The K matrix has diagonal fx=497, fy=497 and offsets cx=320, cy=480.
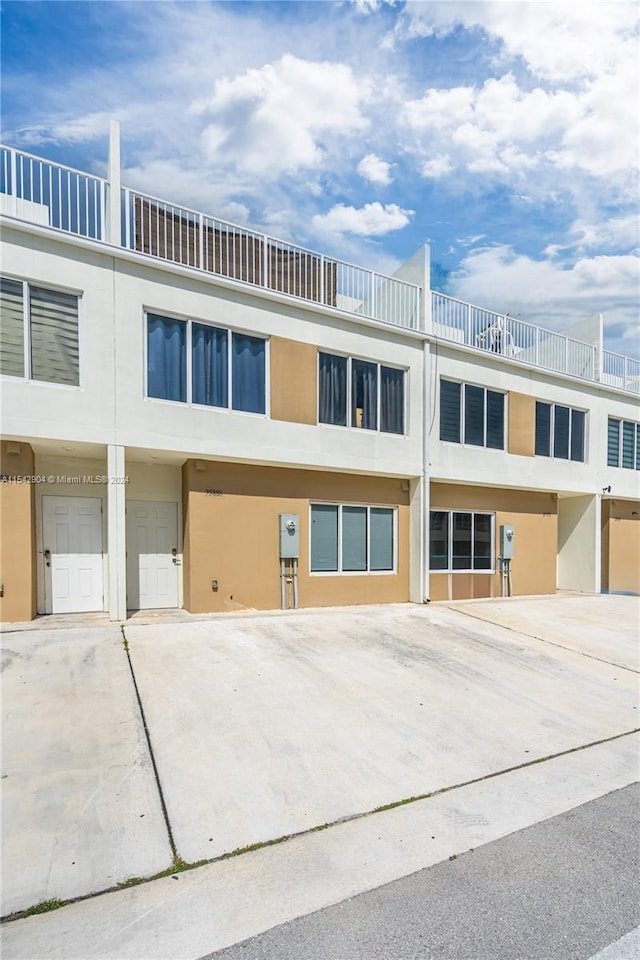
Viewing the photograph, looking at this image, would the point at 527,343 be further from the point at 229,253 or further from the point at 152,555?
the point at 152,555

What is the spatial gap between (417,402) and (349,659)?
6321 millimetres

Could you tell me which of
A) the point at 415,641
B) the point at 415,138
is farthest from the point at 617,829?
the point at 415,138

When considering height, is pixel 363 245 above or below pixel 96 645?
above

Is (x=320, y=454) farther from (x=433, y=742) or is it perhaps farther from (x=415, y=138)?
(x=415, y=138)

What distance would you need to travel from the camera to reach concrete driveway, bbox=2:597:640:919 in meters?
3.01

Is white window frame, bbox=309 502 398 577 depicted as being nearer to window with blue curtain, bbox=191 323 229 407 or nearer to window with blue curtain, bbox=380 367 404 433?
window with blue curtain, bbox=380 367 404 433

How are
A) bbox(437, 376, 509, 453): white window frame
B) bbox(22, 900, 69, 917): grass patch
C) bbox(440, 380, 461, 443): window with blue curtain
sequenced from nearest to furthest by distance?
bbox(22, 900, 69, 917): grass patch, bbox(440, 380, 461, 443): window with blue curtain, bbox(437, 376, 509, 453): white window frame

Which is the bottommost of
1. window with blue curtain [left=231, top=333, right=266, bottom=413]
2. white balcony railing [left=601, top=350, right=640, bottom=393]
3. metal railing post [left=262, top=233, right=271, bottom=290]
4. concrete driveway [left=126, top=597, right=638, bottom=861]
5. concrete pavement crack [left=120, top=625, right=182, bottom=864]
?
concrete driveway [left=126, top=597, right=638, bottom=861]

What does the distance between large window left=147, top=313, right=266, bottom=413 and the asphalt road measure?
23.8 ft

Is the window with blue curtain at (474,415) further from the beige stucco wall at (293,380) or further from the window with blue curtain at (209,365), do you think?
the window with blue curtain at (209,365)

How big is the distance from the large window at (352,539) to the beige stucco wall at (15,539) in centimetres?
488

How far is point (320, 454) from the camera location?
9633 mm

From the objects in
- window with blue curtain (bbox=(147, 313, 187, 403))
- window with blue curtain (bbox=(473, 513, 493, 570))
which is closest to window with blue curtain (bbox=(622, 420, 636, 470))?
window with blue curtain (bbox=(473, 513, 493, 570))

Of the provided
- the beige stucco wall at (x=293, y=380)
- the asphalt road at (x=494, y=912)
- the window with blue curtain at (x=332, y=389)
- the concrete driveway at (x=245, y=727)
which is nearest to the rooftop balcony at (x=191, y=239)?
the beige stucco wall at (x=293, y=380)
